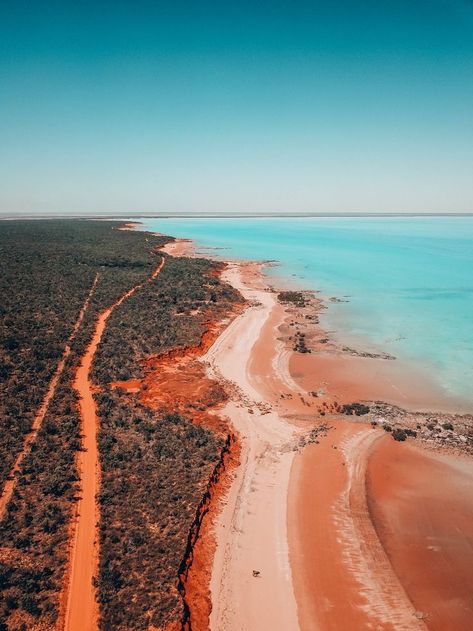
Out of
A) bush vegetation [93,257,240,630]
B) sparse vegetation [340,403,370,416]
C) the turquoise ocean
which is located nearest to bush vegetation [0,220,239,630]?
bush vegetation [93,257,240,630]

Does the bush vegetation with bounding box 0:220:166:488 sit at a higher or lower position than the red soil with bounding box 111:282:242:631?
higher

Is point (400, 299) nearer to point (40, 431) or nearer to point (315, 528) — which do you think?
point (315, 528)

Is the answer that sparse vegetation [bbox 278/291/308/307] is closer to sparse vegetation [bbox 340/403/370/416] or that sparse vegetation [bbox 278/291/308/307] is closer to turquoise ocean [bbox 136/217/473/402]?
Answer: turquoise ocean [bbox 136/217/473/402]

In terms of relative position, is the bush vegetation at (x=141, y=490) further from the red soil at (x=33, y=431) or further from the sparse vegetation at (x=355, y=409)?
the sparse vegetation at (x=355, y=409)

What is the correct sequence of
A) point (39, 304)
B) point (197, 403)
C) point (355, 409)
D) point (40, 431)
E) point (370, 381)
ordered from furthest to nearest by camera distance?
point (39, 304), point (370, 381), point (355, 409), point (197, 403), point (40, 431)

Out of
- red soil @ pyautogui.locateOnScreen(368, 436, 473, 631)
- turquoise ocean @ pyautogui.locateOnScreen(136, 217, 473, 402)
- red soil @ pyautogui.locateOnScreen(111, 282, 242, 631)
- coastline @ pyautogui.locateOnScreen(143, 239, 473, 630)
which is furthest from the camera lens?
turquoise ocean @ pyautogui.locateOnScreen(136, 217, 473, 402)

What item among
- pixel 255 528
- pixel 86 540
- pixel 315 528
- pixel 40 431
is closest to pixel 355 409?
pixel 315 528

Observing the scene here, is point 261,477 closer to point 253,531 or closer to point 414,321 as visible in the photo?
point 253,531
